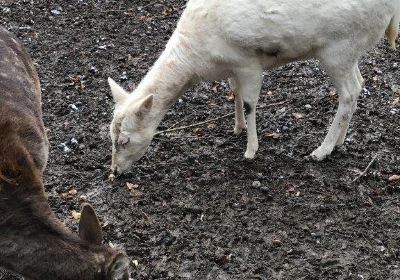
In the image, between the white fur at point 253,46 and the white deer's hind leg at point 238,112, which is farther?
the white deer's hind leg at point 238,112

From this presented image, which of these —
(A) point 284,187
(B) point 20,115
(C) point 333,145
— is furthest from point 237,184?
(B) point 20,115

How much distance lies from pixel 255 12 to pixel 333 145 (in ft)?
5.19

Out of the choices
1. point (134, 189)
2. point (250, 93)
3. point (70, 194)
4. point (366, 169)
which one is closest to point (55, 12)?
point (70, 194)

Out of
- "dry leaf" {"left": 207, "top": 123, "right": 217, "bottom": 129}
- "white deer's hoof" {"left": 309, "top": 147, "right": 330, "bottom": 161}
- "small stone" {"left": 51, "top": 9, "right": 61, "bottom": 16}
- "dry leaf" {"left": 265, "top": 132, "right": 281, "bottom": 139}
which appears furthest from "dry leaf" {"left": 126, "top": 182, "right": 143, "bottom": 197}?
"small stone" {"left": 51, "top": 9, "right": 61, "bottom": 16}

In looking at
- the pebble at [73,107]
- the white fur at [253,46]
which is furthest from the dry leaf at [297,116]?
the pebble at [73,107]

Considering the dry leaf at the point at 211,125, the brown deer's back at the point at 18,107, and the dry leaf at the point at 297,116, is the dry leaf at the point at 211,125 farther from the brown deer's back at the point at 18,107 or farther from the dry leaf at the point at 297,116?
the brown deer's back at the point at 18,107

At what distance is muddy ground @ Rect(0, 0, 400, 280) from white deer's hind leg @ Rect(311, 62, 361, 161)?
125 millimetres

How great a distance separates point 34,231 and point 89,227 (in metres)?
0.39

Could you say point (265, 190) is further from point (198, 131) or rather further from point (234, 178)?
point (198, 131)

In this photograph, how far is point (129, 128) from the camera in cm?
548

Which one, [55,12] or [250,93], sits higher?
[250,93]

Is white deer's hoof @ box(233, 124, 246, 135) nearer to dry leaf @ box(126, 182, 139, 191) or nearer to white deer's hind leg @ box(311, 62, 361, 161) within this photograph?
white deer's hind leg @ box(311, 62, 361, 161)

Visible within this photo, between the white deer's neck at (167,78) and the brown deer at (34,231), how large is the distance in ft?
4.67

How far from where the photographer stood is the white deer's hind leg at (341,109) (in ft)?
18.7
